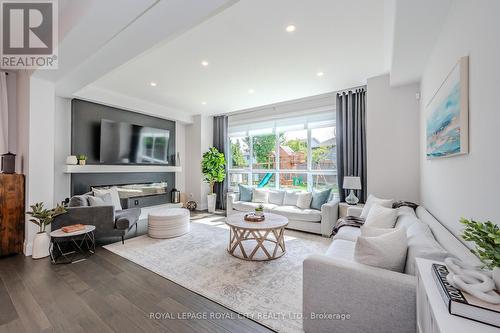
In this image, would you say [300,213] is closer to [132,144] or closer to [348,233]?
[348,233]

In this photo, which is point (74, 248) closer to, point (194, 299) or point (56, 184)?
point (56, 184)

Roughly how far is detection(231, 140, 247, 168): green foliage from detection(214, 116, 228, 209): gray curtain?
285 millimetres

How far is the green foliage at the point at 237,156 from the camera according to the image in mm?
6629

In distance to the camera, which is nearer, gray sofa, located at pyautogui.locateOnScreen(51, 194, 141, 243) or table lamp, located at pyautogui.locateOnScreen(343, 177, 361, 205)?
gray sofa, located at pyautogui.locateOnScreen(51, 194, 141, 243)

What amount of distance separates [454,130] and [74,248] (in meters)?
4.98

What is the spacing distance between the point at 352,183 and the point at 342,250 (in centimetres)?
214

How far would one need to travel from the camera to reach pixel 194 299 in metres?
2.15

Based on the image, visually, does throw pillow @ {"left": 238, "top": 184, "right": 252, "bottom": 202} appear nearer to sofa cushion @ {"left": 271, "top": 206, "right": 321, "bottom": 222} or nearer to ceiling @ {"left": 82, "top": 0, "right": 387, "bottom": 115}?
sofa cushion @ {"left": 271, "top": 206, "right": 321, "bottom": 222}

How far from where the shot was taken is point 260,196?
5469mm

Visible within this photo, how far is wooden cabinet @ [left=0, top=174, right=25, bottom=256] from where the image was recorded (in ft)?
10.1

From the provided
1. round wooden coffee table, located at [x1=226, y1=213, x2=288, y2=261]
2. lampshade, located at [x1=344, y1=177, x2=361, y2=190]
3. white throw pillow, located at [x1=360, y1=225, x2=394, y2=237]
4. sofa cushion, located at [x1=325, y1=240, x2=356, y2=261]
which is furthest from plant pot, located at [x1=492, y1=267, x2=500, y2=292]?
lampshade, located at [x1=344, y1=177, x2=361, y2=190]

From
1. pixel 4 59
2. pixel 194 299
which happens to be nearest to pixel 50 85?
pixel 4 59

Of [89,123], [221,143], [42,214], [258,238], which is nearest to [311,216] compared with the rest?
[258,238]

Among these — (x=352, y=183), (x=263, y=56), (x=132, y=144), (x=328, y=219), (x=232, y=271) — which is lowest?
(x=232, y=271)
